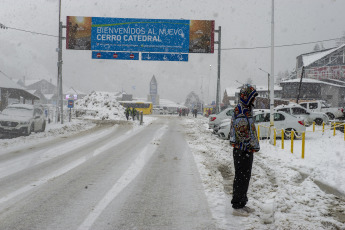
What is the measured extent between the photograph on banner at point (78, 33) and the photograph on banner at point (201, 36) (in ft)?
25.4

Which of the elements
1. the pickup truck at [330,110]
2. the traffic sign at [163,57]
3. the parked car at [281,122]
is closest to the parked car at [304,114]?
the pickup truck at [330,110]

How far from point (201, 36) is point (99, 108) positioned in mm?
25362

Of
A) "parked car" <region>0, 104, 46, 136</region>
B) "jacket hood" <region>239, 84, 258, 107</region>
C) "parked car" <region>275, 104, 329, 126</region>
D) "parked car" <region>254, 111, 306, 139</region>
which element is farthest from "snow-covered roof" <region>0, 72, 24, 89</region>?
"jacket hood" <region>239, 84, 258, 107</region>

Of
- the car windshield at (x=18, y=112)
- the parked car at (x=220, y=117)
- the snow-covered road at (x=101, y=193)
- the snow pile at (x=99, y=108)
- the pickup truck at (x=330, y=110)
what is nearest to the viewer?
the snow-covered road at (x=101, y=193)

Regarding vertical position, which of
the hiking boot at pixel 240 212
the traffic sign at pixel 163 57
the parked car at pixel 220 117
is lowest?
the hiking boot at pixel 240 212

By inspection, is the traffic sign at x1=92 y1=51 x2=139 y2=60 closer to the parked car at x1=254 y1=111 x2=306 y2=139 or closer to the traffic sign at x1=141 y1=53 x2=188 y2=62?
the traffic sign at x1=141 y1=53 x2=188 y2=62

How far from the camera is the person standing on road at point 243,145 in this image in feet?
15.1

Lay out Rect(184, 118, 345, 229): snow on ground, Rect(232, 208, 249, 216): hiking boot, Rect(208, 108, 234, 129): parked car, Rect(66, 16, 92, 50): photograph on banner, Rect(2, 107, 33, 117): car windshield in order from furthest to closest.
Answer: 1. Rect(66, 16, 92, 50): photograph on banner
2. Rect(208, 108, 234, 129): parked car
3. Rect(2, 107, 33, 117): car windshield
4. Rect(232, 208, 249, 216): hiking boot
5. Rect(184, 118, 345, 229): snow on ground

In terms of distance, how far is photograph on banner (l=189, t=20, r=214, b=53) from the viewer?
2342 centimetres

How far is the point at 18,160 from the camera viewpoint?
8945 millimetres

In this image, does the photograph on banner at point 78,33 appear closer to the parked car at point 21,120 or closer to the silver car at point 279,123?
the parked car at point 21,120

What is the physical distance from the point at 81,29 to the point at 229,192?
21.0m

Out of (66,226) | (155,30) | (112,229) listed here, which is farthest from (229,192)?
(155,30)

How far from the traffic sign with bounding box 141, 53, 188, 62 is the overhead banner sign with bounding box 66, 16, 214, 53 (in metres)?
0.37
